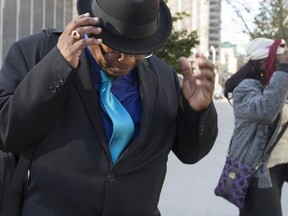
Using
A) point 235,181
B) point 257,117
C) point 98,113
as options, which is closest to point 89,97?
point 98,113

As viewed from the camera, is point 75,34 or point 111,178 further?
point 111,178

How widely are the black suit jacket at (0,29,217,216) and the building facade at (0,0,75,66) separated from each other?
38.1 feet

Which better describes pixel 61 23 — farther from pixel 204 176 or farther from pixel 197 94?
pixel 197 94

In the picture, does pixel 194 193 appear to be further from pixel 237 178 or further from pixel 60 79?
pixel 60 79

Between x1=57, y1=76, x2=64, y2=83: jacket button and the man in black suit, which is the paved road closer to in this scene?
the man in black suit

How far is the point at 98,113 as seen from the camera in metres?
1.90

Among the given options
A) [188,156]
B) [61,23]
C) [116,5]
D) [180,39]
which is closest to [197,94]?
[188,156]

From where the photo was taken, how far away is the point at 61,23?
1697cm

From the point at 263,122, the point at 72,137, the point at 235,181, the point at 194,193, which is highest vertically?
the point at 72,137

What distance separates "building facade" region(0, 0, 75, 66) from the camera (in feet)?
46.7

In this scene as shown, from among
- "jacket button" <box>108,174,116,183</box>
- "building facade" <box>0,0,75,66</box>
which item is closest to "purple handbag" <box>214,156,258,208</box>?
"jacket button" <box>108,174,116,183</box>

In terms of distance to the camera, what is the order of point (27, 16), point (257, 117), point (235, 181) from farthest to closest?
point (27, 16) → point (235, 181) → point (257, 117)

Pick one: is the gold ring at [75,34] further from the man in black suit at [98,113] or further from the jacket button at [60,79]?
the jacket button at [60,79]

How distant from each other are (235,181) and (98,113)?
1997 mm
